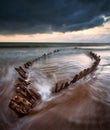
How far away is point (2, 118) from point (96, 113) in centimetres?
247

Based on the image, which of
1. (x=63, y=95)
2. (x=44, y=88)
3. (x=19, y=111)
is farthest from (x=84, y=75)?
(x=19, y=111)

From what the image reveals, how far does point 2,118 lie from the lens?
5023 millimetres

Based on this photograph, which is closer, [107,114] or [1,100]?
[107,114]

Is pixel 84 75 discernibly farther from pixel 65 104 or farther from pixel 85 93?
pixel 65 104

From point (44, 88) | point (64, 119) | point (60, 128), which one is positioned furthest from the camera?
point (44, 88)

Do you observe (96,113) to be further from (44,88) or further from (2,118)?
(44,88)

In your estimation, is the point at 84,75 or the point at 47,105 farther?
the point at 84,75

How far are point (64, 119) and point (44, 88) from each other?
313 centimetres

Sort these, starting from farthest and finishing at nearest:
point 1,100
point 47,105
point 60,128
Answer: point 1,100
point 47,105
point 60,128

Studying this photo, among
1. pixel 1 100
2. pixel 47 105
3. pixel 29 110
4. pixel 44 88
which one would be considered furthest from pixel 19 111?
pixel 44 88

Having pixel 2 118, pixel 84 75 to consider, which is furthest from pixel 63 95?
pixel 84 75

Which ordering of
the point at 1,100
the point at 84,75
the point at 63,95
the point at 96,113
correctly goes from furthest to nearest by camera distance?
the point at 84,75
the point at 63,95
the point at 1,100
the point at 96,113

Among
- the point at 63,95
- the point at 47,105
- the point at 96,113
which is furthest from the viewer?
the point at 63,95

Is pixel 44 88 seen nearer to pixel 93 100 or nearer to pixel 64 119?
pixel 93 100
